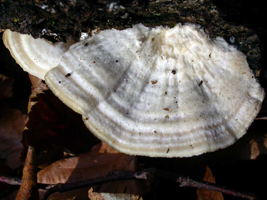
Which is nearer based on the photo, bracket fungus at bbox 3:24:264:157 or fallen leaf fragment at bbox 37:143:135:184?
bracket fungus at bbox 3:24:264:157

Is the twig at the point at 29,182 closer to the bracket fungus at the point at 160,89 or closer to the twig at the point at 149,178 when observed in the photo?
the twig at the point at 149,178

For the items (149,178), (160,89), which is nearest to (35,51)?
(160,89)

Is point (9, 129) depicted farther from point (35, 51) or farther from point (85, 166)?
point (35, 51)

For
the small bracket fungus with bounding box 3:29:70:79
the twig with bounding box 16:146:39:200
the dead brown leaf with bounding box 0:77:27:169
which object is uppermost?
the small bracket fungus with bounding box 3:29:70:79

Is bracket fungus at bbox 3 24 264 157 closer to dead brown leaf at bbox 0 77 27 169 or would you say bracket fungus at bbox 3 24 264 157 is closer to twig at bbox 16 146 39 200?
twig at bbox 16 146 39 200

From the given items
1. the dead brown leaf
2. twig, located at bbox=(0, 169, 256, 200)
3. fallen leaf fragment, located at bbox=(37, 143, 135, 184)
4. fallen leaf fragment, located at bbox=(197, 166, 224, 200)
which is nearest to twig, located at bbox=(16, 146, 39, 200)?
twig, located at bbox=(0, 169, 256, 200)
